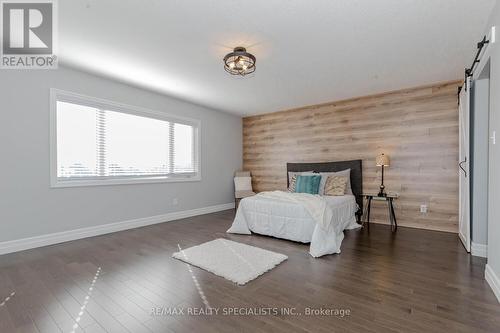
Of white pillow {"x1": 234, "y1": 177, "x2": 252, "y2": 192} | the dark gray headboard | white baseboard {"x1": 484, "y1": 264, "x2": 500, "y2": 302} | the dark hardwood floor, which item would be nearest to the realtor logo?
the dark hardwood floor

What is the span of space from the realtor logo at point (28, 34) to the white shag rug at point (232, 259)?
2824 millimetres

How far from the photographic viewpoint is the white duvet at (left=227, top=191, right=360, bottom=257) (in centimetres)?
306

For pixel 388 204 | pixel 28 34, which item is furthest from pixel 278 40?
pixel 388 204

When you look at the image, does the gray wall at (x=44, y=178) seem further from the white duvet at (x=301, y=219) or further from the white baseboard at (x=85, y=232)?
the white duvet at (x=301, y=219)

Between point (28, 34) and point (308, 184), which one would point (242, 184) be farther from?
point (28, 34)

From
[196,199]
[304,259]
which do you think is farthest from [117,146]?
[304,259]

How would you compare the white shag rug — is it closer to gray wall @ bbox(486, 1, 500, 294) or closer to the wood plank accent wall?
gray wall @ bbox(486, 1, 500, 294)

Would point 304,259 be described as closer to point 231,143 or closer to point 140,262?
point 140,262

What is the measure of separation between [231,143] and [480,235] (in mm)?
4997

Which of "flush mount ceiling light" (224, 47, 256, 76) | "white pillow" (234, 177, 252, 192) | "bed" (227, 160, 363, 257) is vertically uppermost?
"flush mount ceiling light" (224, 47, 256, 76)

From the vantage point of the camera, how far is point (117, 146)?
419cm

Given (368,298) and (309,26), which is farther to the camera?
(309,26)

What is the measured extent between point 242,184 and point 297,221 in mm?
2983

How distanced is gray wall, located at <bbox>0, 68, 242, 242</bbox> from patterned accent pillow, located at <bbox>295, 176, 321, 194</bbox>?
250cm
